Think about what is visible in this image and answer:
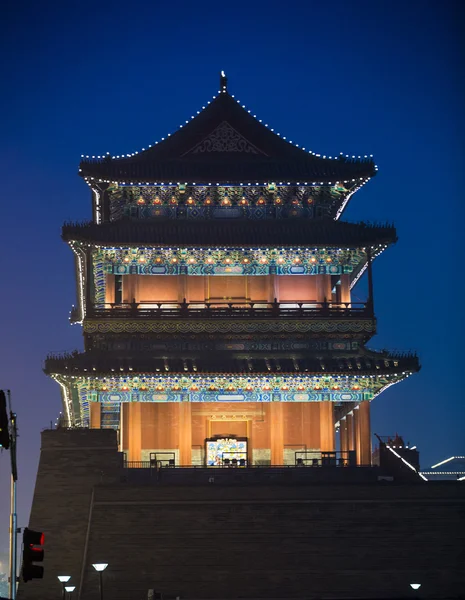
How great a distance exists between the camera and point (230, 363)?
4506 centimetres

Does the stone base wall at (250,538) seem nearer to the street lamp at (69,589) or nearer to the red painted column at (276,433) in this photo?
the street lamp at (69,589)

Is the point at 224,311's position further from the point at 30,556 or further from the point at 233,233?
the point at 30,556

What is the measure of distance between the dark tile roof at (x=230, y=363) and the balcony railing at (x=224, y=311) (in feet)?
5.05

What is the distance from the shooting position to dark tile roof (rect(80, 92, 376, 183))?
4750cm

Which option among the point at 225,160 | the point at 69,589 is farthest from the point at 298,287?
the point at 69,589

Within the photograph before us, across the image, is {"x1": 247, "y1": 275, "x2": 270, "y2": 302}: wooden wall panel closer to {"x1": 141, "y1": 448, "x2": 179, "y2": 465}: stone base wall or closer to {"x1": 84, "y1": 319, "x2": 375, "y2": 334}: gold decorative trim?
{"x1": 84, "y1": 319, "x2": 375, "y2": 334}: gold decorative trim

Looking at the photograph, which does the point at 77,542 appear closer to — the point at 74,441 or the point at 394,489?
the point at 74,441

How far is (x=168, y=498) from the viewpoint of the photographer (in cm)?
3662

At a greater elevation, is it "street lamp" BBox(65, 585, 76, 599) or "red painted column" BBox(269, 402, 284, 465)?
"red painted column" BBox(269, 402, 284, 465)

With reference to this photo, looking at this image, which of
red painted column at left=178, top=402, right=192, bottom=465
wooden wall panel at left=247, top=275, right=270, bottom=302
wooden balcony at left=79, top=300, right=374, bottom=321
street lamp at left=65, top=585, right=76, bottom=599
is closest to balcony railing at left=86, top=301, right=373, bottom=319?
wooden balcony at left=79, top=300, right=374, bottom=321

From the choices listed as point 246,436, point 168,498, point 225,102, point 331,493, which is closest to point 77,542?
point 168,498

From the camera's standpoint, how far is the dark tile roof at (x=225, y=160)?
47.5 meters

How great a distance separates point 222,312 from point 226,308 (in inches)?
9.8

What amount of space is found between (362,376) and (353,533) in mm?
9563
